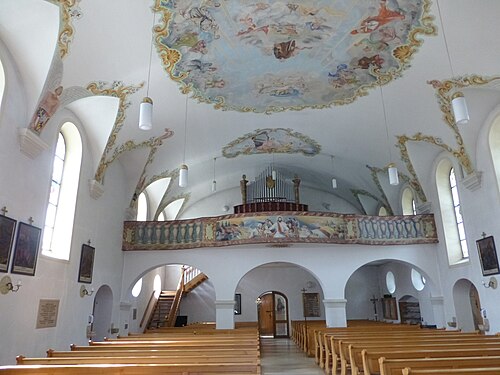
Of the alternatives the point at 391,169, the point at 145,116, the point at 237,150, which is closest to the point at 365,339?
the point at 391,169

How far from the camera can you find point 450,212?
47.5ft

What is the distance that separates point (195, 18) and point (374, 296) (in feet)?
59.2

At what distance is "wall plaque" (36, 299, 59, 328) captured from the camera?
9.29 meters

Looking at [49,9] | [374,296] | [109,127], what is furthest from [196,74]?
[374,296]

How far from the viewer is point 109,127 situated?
38.5ft

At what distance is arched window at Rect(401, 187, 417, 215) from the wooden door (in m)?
9.17

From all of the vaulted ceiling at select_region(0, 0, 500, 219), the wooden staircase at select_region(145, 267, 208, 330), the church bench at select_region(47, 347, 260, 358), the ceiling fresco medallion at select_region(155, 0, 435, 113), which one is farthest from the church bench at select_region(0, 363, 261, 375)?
the wooden staircase at select_region(145, 267, 208, 330)

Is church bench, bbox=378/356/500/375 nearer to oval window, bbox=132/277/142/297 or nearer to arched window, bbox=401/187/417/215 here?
arched window, bbox=401/187/417/215

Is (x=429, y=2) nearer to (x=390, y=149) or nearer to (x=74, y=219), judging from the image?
(x=390, y=149)

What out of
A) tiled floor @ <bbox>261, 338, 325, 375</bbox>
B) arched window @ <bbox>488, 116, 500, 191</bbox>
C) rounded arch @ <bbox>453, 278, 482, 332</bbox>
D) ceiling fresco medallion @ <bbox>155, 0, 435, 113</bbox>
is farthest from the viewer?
rounded arch @ <bbox>453, 278, 482, 332</bbox>

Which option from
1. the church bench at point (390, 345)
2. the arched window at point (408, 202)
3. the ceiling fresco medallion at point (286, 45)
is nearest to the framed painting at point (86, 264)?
the ceiling fresco medallion at point (286, 45)

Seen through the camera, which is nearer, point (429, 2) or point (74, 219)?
point (429, 2)

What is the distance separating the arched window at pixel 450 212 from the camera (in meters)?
14.2

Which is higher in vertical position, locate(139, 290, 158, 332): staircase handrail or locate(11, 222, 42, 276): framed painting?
locate(11, 222, 42, 276): framed painting
